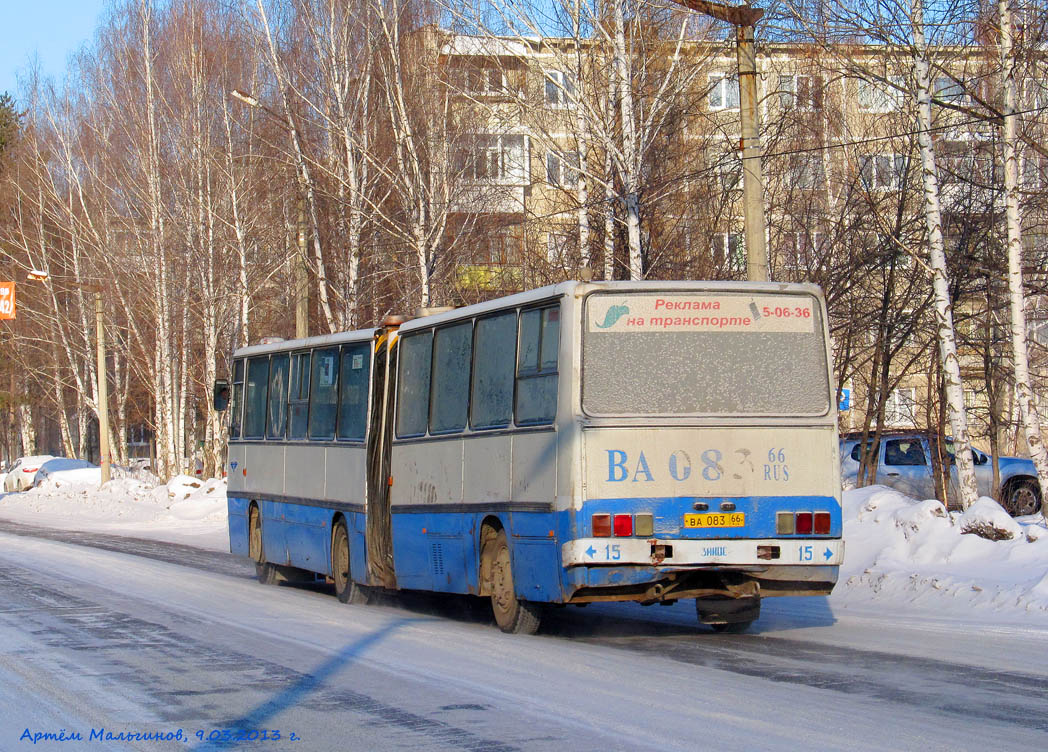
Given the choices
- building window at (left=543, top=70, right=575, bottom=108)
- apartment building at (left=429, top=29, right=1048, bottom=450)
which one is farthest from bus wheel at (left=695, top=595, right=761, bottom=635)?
building window at (left=543, top=70, right=575, bottom=108)

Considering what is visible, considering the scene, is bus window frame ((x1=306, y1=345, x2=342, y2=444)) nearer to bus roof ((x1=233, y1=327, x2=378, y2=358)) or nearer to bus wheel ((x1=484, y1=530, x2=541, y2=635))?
bus roof ((x1=233, y1=327, x2=378, y2=358))

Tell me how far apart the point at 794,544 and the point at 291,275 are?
1231 inches

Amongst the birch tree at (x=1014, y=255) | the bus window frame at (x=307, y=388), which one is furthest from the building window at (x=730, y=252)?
the bus window frame at (x=307, y=388)

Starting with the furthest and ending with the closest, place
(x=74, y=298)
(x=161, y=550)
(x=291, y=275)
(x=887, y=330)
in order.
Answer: (x=74, y=298)
(x=291, y=275)
(x=161, y=550)
(x=887, y=330)

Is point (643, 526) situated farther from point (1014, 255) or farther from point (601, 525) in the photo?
point (1014, 255)

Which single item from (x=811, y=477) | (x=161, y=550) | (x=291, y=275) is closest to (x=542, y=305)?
(x=811, y=477)

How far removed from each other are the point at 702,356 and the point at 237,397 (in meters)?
10.1

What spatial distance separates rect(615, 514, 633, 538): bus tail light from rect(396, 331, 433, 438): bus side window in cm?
352

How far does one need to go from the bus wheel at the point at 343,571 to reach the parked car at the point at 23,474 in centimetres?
3770

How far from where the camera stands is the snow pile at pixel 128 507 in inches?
1254

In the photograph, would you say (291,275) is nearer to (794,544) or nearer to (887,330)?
(887,330)

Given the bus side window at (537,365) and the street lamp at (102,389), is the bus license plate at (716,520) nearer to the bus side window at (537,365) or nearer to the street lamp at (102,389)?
the bus side window at (537,365)

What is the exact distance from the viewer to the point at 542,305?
1172cm

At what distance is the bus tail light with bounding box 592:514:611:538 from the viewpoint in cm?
1084
